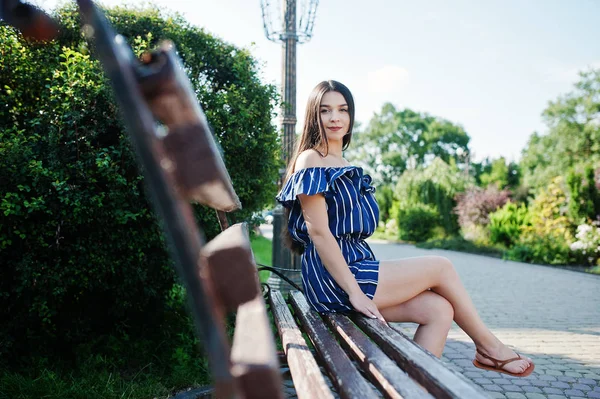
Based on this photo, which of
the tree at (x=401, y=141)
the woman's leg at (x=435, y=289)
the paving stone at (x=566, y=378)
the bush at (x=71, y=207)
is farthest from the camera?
the tree at (x=401, y=141)

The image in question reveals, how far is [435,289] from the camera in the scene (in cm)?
250

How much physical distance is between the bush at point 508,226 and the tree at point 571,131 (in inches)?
741

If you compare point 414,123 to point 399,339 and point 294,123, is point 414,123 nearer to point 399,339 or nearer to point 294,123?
point 294,123

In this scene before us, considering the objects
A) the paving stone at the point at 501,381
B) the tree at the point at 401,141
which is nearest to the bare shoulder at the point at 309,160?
the paving stone at the point at 501,381

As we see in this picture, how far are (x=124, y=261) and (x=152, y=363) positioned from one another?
0.71 metres

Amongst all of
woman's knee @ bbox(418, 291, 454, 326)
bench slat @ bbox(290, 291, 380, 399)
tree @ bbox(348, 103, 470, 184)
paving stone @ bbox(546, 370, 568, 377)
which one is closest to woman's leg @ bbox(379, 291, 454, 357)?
woman's knee @ bbox(418, 291, 454, 326)

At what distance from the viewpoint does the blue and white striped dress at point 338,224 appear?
7.98ft

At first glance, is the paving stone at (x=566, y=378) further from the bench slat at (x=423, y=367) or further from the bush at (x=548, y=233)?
the bush at (x=548, y=233)

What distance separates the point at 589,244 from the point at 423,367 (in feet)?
41.2

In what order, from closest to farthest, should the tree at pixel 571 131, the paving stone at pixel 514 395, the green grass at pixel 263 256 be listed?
the paving stone at pixel 514 395 → the green grass at pixel 263 256 → the tree at pixel 571 131

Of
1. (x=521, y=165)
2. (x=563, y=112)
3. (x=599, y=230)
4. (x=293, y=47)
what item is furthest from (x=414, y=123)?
(x=293, y=47)

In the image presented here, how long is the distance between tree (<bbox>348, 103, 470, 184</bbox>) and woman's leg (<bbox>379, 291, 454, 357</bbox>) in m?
52.9

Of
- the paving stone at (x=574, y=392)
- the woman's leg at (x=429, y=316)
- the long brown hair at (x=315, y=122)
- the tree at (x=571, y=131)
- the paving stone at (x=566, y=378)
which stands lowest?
the paving stone at (x=566, y=378)

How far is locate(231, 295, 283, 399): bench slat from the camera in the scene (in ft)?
2.44
